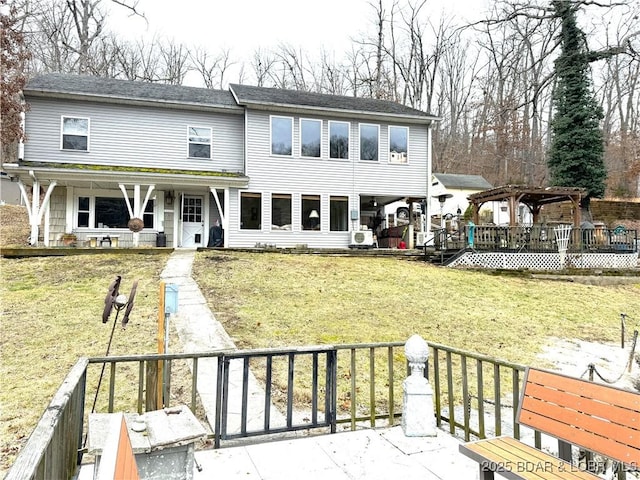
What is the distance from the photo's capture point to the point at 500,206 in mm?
29750

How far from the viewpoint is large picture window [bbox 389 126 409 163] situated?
58.0 ft

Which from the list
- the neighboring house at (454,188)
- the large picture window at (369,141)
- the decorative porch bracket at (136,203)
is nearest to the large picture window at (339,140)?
the large picture window at (369,141)

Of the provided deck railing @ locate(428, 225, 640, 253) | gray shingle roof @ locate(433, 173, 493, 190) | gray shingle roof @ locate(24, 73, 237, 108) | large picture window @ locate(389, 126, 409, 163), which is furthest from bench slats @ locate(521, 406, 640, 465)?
gray shingle roof @ locate(433, 173, 493, 190)

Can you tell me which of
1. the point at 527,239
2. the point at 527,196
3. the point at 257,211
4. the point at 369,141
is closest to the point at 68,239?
the point at 257,211

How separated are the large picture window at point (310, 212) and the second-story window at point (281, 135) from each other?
6.60 ft

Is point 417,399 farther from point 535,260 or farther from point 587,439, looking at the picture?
point 535,260

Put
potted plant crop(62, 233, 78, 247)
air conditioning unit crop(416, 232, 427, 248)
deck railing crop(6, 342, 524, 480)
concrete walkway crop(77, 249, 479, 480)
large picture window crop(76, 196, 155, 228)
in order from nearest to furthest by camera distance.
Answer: deck railing crop(6, 342, 524, 480) → concrete walkway crop(77, 249, 479, 480) → potted plant crop(62, 233, 78, 247) → large picture window crop(76, 196, 155, 228) → air conditioning unit crop(416, 232, 427, 248)

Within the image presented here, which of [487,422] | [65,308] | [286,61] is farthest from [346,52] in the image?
[487,422]

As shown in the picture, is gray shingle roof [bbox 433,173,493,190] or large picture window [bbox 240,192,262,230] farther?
gray shingle roof [bbox 433,173,493,190]

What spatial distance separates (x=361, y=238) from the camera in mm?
16766

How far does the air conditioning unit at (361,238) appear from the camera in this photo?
1677 centimetres

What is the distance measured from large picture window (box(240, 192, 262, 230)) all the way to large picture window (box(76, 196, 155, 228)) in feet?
11.5

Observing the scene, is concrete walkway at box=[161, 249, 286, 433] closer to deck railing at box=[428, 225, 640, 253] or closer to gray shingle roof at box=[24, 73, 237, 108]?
gray shingle roof at box=[24, 73, 237, 108]

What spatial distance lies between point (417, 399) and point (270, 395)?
140 cm
